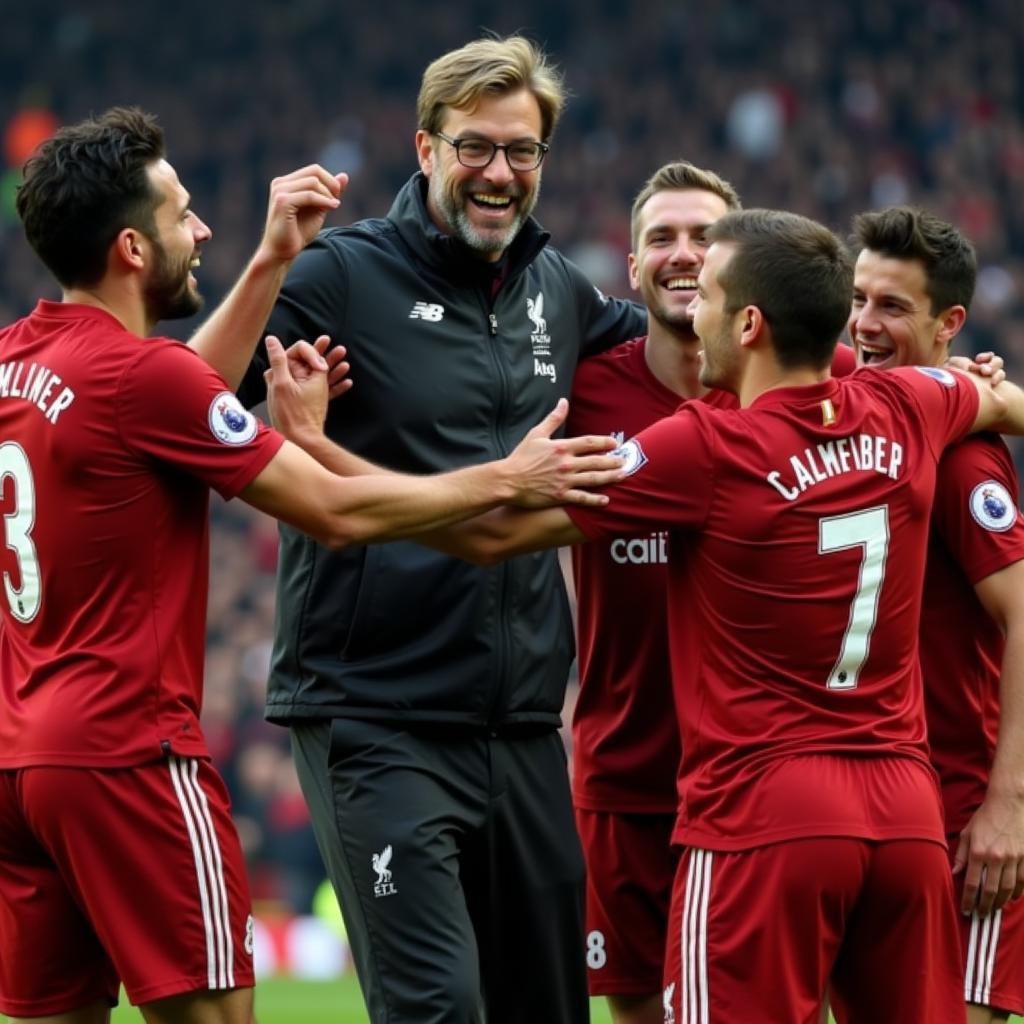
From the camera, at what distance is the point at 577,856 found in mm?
5781

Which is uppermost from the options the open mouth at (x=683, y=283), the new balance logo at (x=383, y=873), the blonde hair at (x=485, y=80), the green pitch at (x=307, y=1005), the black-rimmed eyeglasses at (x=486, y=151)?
the blonde hair at (x=485, y=80)

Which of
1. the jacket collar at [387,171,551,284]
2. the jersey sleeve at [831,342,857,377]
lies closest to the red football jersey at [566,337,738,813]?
the jersey sleeve at [831,342,857,377]

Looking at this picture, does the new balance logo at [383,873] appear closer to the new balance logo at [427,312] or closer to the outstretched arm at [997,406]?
the new balance logo at [427,312]

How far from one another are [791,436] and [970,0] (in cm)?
1968

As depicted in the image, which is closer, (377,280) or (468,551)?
(468,551)

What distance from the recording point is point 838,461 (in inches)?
194

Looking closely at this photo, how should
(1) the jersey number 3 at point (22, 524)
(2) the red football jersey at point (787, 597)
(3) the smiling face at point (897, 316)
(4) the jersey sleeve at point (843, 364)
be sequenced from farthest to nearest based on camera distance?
(4) the jersey sleeve at point (843, 364) → (3) the smiling face at point (897, 316) → (1) the jersey number 3 at point (22, 524) → (2) the red football jersey at point (787, 597)

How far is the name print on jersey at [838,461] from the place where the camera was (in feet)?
16.0

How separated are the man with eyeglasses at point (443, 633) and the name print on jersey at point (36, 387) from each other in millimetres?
732

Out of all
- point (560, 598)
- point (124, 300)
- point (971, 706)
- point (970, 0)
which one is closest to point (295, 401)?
point (124, 300)

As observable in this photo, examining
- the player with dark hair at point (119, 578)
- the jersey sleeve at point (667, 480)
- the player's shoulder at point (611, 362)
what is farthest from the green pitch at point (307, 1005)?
the jersey sleeve at point (667, 480)

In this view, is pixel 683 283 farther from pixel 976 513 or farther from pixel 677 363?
pixel 976 513

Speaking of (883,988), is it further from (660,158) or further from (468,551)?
(660,158)

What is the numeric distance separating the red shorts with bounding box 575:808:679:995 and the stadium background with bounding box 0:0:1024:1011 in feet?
41.1
